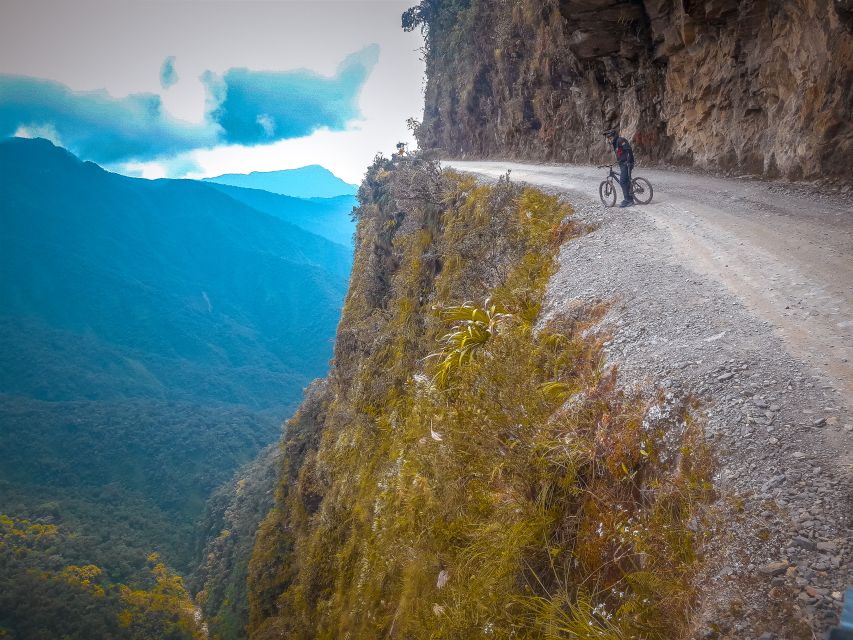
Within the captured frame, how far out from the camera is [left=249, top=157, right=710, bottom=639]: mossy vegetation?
265cm

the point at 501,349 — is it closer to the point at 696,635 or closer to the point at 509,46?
the point at 696,635

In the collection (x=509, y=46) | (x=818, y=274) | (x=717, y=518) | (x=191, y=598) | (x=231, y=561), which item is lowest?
(x=191, y=598)

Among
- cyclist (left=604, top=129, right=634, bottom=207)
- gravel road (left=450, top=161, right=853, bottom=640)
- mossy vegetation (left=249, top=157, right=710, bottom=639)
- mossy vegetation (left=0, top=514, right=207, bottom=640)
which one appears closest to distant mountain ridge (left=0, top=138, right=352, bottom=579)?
mossy vegetation (left=0, top=514, right=207, bottom=640)

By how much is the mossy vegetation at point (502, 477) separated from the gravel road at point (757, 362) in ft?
0.73

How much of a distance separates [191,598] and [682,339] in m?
68.8

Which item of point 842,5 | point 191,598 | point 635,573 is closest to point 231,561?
point 191,598

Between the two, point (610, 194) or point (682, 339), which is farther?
point (610, 194)

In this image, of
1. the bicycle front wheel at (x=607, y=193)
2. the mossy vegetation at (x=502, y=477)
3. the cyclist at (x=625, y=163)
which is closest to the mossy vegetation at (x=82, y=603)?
the mossy vegetation at (x=502, y=477)

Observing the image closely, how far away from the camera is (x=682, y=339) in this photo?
13.0 feet

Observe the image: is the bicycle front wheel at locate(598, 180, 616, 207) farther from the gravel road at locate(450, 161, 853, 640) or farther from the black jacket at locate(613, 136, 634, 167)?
the gravel road at locate(450, 161, 853, 640)

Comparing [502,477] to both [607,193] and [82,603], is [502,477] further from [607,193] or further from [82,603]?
[82,603]

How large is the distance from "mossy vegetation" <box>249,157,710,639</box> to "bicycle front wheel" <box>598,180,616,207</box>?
4.35ft

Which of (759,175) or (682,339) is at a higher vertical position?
(759,175)

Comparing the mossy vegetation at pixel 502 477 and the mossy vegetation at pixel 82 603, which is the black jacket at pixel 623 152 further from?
the mossy vegetation at pixel 82 603
